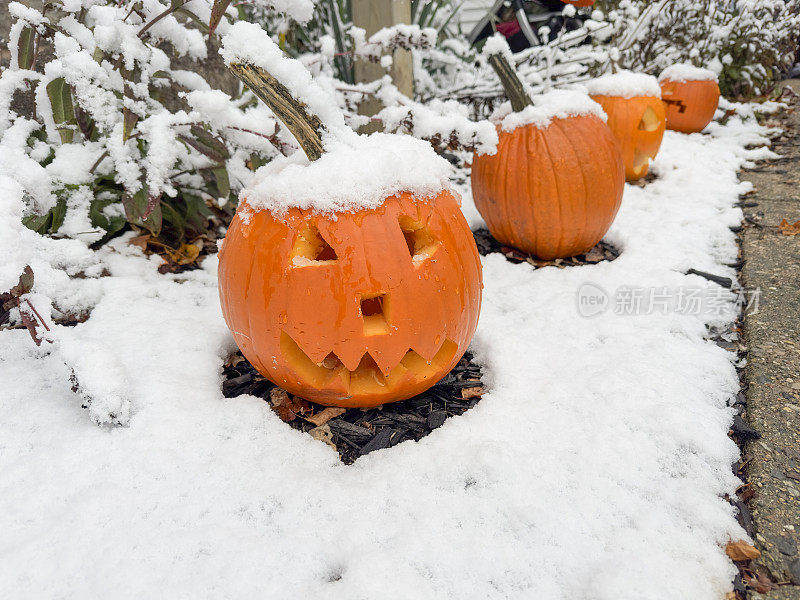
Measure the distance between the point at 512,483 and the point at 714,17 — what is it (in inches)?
239

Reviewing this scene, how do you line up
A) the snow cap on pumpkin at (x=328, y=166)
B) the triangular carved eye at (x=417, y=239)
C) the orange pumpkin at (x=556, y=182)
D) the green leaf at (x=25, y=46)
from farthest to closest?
the orange pumpkin at (x=556, y=182)
the green leaf at (x=25, y=46)
the triangular carved eye at (x=417, y=239)
the snow cap on pumpkin at (x=328, y=166)

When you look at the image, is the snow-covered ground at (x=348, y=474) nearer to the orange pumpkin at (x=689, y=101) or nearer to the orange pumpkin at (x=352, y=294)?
the orange pumpkin at (x=352, y=294)

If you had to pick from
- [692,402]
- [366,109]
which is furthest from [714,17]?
[692,402]

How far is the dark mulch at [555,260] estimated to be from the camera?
2.49 m

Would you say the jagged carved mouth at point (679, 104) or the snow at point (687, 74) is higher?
the snow at point (687, 74)

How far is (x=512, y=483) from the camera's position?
1.27 meters

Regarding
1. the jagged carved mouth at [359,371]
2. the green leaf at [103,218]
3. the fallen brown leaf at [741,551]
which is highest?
the green leaf at [103,218]

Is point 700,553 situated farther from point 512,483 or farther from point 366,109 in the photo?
point 366,109

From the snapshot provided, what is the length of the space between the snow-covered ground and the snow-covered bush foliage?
14.6 ft

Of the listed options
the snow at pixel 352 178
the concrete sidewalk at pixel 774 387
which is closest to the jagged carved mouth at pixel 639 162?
the concrete sidewalk at pixel 774 387

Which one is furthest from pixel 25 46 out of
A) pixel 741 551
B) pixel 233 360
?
pixel 741 551

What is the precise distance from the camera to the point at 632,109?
304 cm

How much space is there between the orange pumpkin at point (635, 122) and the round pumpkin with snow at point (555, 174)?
0.86 metres

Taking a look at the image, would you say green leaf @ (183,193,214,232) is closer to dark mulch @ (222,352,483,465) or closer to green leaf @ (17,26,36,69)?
Result: green leaf @ (17,26,36,69)
